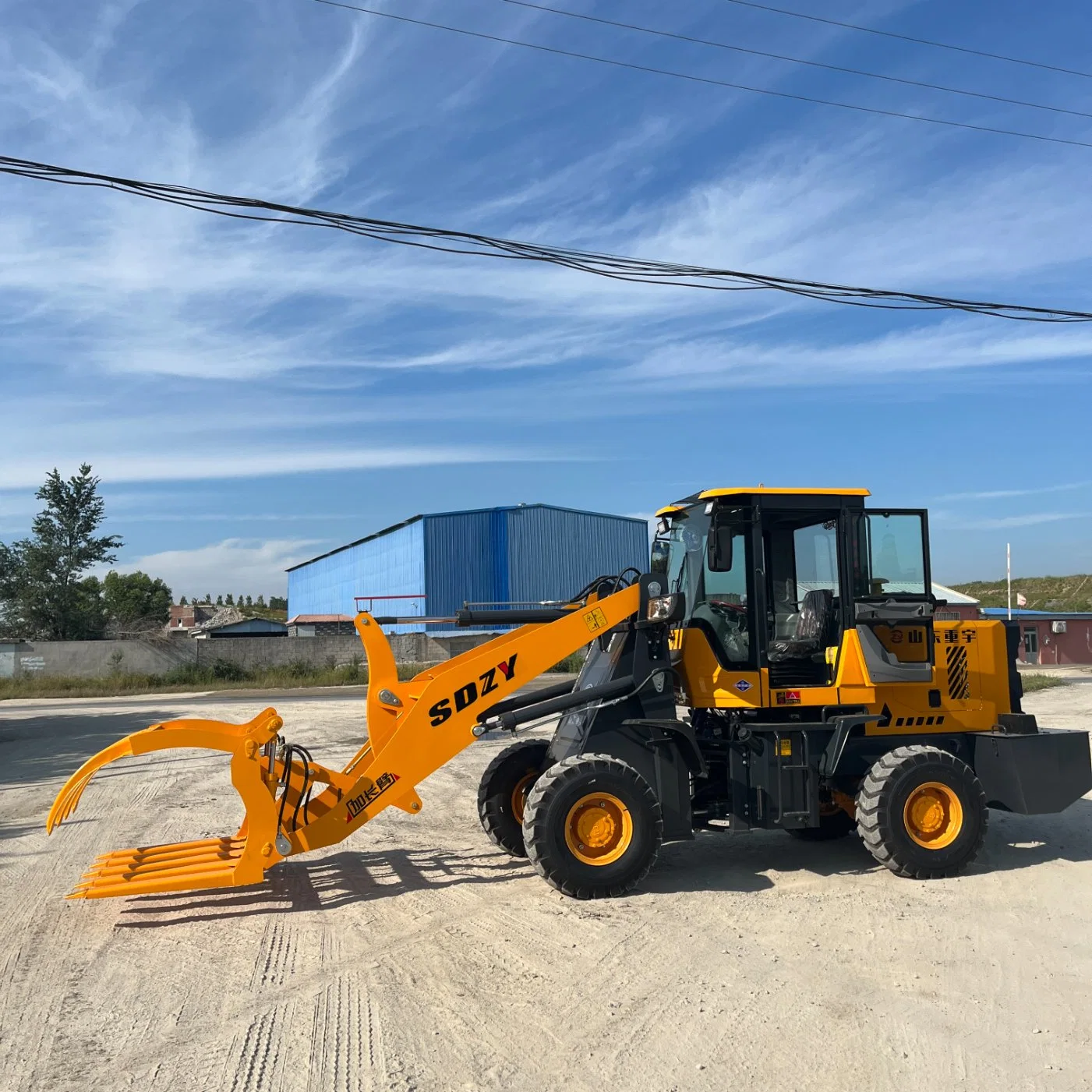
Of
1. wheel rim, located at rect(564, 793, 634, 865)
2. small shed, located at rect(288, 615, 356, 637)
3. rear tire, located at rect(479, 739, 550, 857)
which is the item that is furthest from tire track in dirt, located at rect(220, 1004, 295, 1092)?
small shed, located at rect(288, 615, 356, 637)

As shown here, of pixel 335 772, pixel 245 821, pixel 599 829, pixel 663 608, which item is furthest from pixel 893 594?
pixel 245 821

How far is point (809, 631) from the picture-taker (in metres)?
7.61

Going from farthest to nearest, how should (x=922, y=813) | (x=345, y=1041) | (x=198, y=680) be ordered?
(x=198, y=680) < (x=922, y=813) < (x=345, y=1041)

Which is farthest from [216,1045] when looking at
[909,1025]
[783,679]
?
[783,679]

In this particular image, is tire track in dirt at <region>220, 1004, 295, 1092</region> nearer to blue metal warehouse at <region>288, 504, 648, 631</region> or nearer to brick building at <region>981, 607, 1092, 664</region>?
blue metal warehouse at <region>288, 504, 648, 631</region>

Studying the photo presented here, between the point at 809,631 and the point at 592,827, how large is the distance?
7.48 feet

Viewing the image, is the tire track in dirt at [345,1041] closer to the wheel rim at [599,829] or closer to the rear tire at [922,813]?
the wheel rim at [599,829]

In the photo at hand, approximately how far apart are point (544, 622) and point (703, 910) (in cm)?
234

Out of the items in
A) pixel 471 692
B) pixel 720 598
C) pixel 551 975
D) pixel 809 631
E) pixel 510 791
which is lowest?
pixel 551 975

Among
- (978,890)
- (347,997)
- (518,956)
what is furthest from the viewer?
(978,890)

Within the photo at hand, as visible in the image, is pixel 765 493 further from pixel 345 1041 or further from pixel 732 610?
pixel 345 1041

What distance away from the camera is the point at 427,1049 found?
4355 mm

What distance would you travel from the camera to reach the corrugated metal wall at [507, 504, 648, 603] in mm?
41156

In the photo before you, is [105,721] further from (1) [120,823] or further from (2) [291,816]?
(2) [291,816]
